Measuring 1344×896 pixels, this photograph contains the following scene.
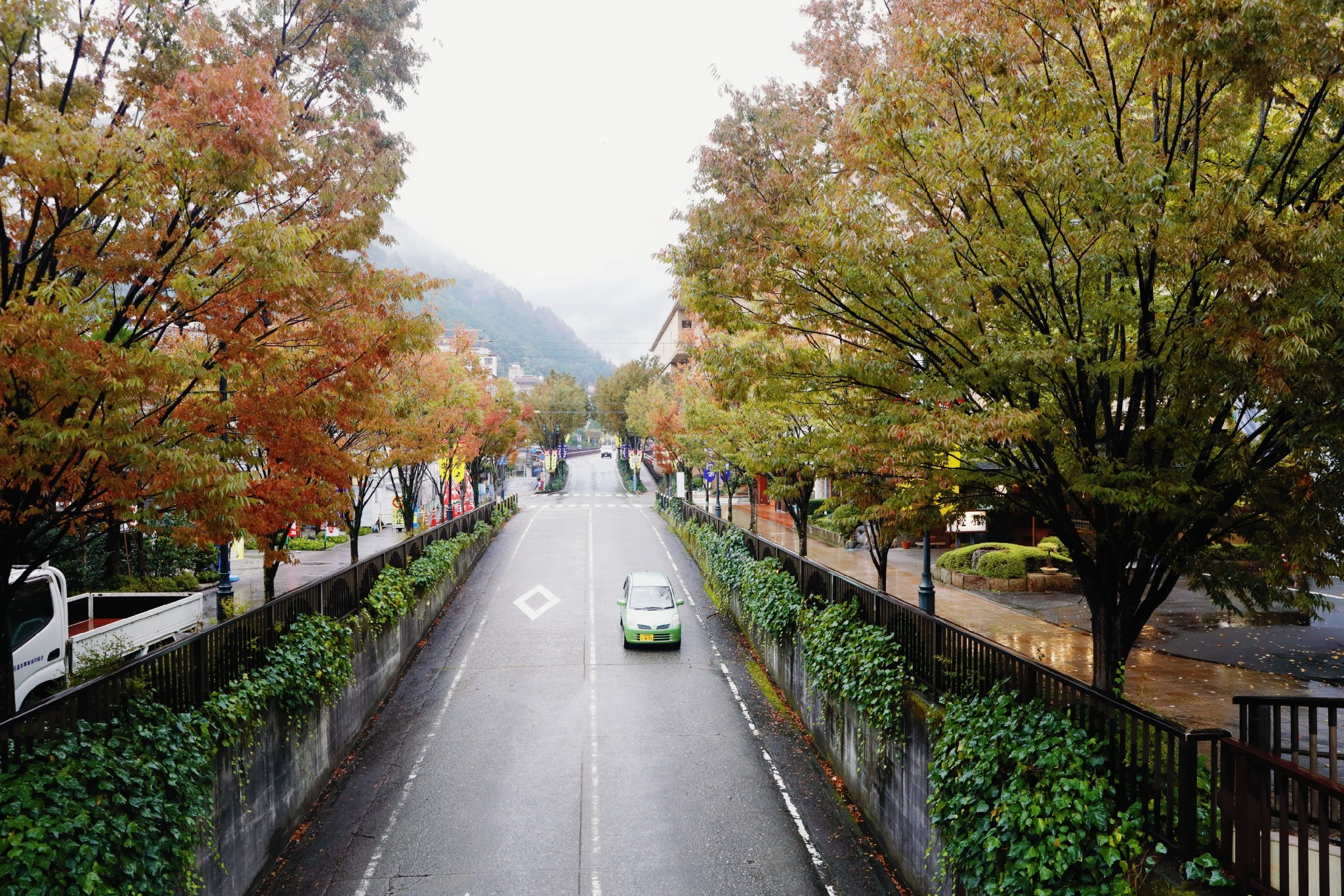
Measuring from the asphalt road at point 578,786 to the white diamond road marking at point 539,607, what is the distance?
6.07ft

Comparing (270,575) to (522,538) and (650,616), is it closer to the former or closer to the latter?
(650,616)

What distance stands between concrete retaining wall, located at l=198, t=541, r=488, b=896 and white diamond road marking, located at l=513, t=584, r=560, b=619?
696 centimetres

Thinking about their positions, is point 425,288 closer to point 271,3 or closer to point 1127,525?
point 271,3

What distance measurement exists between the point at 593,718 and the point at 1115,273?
10.3 m

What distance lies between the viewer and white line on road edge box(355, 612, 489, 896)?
8.07m

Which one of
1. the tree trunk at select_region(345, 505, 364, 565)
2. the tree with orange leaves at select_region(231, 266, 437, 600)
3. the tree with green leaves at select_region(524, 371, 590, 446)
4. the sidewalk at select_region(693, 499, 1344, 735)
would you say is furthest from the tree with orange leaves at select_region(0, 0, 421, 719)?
the tree with green leaves at select_region(524, 371, 590, 446)

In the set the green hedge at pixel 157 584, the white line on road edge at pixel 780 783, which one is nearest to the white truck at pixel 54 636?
the green hedge at pixel 157 584

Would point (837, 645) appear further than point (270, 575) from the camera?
No

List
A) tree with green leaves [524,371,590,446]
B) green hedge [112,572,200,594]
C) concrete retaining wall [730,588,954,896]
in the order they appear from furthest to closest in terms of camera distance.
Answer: tree with green leaves [524,371,590,446]
green hedge [112,572,200,594]
concrete retaining wall [730,588,954,896]

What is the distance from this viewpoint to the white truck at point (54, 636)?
9797 millimetres

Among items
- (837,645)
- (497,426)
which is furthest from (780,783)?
(497,426)

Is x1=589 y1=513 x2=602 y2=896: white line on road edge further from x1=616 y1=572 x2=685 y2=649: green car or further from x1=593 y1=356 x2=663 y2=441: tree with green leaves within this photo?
x1=593 y1=356 x2=663 y2=441: tree with green leaves

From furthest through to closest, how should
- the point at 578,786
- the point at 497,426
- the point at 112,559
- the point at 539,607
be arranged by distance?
the point at 497,426 < the point at 539,607 < the point at 112,559 < the point at 578,786

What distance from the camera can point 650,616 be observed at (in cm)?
1708
